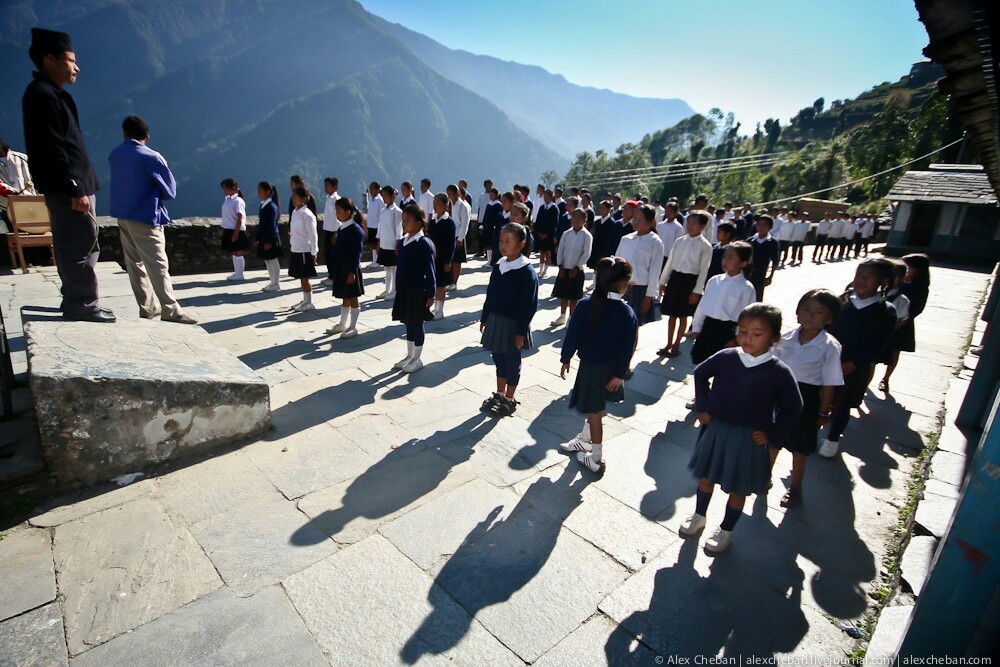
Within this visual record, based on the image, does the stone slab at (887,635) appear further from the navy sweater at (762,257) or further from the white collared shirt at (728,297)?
the navy sweater at (762,257)

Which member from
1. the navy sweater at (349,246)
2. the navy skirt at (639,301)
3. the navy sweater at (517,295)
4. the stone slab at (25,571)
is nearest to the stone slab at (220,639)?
the stone slab at (25,571)

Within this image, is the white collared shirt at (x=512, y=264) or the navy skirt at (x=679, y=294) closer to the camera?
the white collared shirt at (x=512, y=264)

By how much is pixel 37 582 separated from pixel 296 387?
243cm

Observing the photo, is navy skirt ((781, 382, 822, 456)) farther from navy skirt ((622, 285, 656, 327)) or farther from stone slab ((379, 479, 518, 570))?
navy skirt ((622, 285, 656, 327))

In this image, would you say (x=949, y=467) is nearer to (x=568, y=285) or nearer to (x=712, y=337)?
(x=712, y=337)

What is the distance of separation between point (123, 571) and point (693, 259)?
572 cm

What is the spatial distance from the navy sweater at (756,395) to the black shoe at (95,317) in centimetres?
452

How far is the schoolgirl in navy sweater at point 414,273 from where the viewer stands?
4.85m

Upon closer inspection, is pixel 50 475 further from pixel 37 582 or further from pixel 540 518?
pixel 540 518

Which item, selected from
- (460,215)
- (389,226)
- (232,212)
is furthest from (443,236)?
(232,212)

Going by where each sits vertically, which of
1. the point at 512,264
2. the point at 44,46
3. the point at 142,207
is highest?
the point at 44,46

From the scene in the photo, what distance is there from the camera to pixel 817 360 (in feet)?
10.0

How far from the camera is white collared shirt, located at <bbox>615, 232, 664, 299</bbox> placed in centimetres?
564

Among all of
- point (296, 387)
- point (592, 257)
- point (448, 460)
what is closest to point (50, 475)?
point (296, 387)
